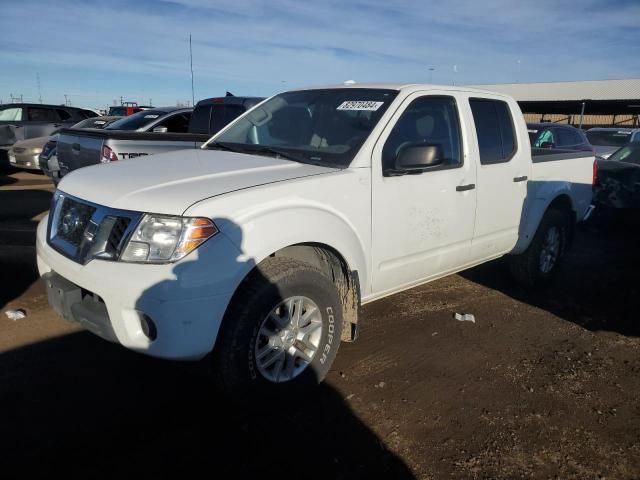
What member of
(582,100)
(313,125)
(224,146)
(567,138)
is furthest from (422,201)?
(582,100)

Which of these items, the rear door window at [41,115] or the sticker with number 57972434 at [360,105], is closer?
the sticker with number 57972434 at [360,105]

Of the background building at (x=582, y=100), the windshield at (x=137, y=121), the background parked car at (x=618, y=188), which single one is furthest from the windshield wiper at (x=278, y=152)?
the background building at (x=582, y=100)

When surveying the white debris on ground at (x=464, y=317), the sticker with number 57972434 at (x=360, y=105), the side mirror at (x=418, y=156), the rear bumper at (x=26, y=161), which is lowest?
the white debris on ground at (x=464, y=317)

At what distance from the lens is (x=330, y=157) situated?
356 centimetres

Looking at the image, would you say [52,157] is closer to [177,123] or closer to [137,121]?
[137,121]

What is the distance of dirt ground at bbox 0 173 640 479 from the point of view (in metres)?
2.73

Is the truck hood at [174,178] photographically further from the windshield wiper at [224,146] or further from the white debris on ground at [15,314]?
the white debris on ground at [15,314]

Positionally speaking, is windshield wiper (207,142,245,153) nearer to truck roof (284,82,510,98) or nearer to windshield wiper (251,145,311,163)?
windshield wiper (251,145,311,163)

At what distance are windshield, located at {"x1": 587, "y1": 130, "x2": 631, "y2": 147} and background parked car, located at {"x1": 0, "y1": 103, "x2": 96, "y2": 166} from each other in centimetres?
1416

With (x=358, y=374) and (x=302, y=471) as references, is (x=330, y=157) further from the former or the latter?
(x=302, y=471)

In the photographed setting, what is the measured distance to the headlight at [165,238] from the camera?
2664 mm

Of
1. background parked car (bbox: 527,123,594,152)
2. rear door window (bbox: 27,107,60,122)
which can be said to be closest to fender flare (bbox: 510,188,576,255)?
background parked car (bbox: 527,123,594,152)

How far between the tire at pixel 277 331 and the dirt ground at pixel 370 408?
0.19 meters

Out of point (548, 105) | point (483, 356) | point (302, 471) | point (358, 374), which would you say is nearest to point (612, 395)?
point (483, 356)
